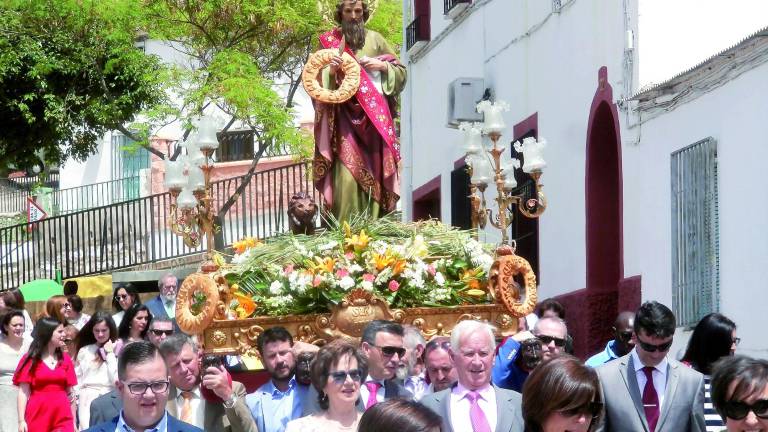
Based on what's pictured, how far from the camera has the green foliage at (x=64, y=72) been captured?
2800 centimetres

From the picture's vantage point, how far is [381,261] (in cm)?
1084

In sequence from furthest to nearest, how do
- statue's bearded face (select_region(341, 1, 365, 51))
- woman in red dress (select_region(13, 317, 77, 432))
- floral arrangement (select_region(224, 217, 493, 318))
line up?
woman in red dress (select_region(13, 317, 77, 432)) < statue's bearded face (select_region(341, 1, 365, 51)) < floral arrangement (select_region(224, 217, 493, 318))

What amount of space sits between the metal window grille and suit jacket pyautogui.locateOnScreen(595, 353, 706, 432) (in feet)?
17.4

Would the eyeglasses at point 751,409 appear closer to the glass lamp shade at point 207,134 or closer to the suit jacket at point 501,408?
the suit jacket at point 501,408

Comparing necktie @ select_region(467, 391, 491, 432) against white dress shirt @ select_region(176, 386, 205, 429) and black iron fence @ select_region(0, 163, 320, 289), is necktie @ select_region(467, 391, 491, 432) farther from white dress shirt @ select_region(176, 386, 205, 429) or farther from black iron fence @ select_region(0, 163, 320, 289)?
black iron fence @ select_region(0, 163, 320, 289)

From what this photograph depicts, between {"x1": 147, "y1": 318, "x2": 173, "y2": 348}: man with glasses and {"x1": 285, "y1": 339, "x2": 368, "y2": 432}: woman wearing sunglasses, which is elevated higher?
{"x1": 147, "y1": 318, "x2": 173, "y2": 348}: man with glasses

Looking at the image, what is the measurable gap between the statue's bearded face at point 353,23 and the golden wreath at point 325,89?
0.31m

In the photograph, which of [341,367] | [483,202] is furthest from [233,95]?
[341,367]

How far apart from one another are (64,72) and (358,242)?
59.9ft

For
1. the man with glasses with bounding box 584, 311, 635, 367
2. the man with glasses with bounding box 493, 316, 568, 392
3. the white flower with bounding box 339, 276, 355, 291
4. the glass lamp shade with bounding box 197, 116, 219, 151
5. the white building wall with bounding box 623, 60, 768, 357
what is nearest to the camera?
the man with glasses with bounding box 493, 316, 568, 392

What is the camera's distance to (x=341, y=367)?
7.94 metres

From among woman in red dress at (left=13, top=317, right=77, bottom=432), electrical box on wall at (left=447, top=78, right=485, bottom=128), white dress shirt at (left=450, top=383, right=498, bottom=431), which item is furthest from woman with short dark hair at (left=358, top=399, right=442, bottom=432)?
electrical box on wall at (left=447, top=78, right=485, bottom=128)

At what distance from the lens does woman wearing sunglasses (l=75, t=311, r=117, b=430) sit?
1352 centimetres

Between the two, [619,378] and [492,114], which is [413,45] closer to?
[492,114]
